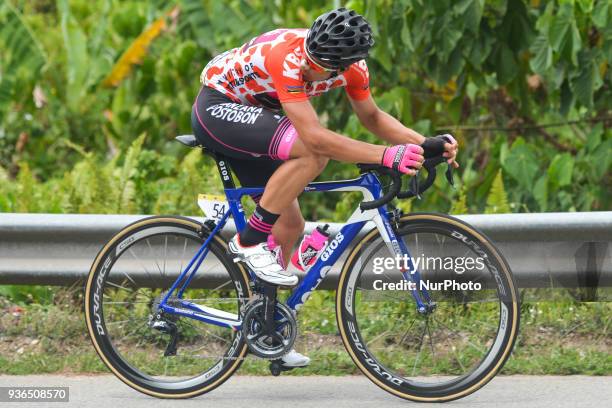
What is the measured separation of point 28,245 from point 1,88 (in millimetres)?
5970

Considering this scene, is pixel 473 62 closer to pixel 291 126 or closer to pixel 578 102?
pixel 578 102

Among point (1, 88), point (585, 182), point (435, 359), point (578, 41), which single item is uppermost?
Result: point (578, 41)

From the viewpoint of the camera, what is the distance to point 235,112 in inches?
201

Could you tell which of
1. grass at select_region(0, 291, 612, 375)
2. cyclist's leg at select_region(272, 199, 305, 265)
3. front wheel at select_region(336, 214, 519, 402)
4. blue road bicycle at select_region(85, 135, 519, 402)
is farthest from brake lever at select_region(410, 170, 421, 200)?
grass at select_region(0, 291, 612, 375)

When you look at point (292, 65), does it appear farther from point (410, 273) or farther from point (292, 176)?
point (410, 273)

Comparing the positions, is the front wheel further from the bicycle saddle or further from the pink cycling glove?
the bicycle saddle

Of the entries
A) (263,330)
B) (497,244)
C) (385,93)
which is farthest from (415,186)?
(385,93)

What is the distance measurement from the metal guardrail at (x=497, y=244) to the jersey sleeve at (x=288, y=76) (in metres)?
1.00

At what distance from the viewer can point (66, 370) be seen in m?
5.80

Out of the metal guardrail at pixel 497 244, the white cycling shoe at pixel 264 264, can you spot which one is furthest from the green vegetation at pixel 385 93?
the white cycling shoe at pixel 264 264

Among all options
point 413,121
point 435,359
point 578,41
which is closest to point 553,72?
point 578,41

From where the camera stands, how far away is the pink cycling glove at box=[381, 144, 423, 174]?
188 inches

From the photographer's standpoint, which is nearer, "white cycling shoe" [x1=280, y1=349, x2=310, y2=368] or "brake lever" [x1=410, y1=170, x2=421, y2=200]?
"brake lever" [x1=410, y1=170, x2=421, y2=200]

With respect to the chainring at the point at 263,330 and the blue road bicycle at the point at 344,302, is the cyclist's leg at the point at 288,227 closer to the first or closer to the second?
the blue road bicycle at the point at 344,302
